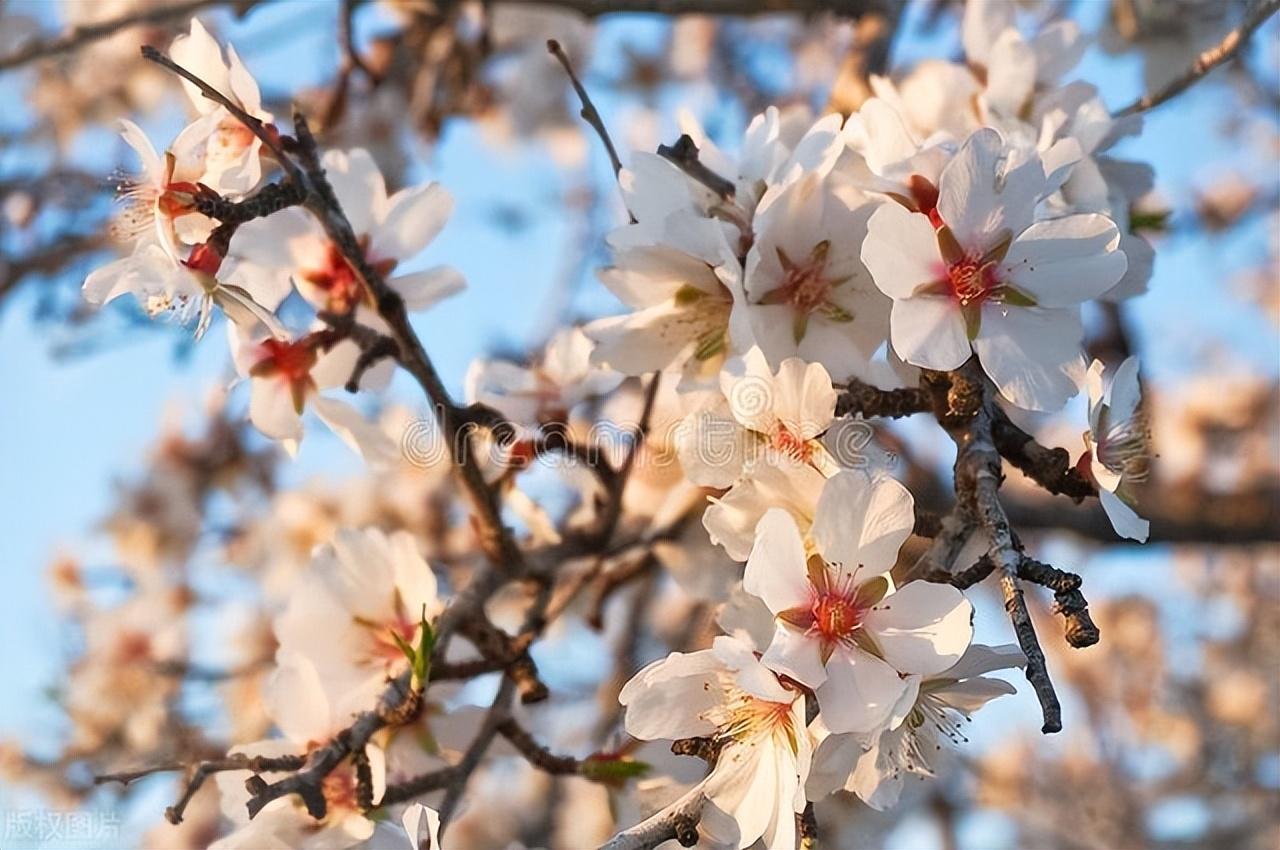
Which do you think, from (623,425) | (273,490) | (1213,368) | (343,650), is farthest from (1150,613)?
(343,650)

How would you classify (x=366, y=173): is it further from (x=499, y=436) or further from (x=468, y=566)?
(x=468, y=566)

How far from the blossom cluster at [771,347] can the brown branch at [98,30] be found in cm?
91

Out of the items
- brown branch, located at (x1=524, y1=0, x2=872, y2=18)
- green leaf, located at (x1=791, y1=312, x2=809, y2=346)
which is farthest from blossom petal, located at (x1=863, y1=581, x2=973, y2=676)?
brown branch, located at (x1=524, y1=0, x2=872, y2=18)

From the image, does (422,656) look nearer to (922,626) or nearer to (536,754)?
(536,754)

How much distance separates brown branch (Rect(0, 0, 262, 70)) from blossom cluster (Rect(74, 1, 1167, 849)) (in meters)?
0.91

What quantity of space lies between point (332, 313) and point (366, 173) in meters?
0.21

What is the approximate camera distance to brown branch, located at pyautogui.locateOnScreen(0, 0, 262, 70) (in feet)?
6.74

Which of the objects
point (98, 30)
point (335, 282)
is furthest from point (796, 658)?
point (98, 30)

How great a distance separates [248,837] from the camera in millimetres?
1147

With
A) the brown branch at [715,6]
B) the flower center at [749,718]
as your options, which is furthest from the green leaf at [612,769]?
the brown branch at [715,6]

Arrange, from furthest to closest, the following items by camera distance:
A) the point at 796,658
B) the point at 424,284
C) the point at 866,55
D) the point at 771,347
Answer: the point at 866,55, the point at 424,284, the point at 771,347, the point at 796,658

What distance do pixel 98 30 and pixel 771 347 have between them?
60.9 inches

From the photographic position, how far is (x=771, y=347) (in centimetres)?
115

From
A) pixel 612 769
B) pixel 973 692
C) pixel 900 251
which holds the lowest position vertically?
pixel 612 769
